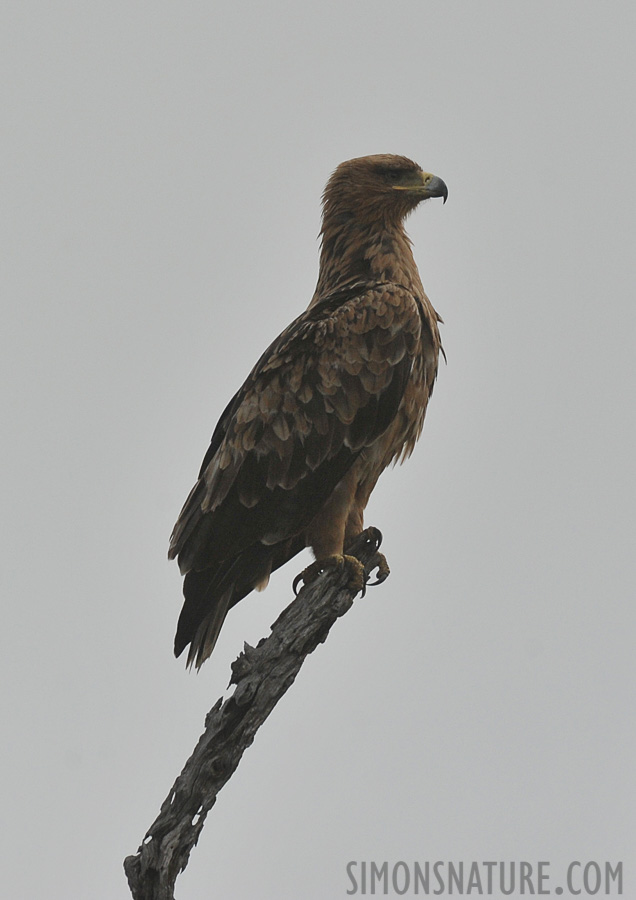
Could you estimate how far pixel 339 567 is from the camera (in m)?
7.74

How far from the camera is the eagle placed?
8062mm

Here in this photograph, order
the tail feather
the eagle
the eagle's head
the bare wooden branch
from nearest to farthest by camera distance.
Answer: the bare wooden branch < the tail feather < the eagle < the eagle's head

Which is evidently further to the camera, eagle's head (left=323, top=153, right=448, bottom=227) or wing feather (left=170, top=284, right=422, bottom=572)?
eagle's head (left=323, top=153, right=448, bottom=227)

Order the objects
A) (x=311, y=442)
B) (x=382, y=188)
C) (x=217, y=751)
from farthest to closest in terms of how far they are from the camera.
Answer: (x=382, y=188) → (x=311, y=442) → (x=217, y=751)

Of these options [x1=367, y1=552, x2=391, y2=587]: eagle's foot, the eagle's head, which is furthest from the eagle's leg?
the eagle's head

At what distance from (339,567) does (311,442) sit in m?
0.95

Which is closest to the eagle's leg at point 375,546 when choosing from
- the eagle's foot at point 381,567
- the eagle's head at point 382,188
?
the eagle's foot at point 381,567

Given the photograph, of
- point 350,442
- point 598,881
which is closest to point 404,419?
point 350,442

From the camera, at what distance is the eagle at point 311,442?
806cm

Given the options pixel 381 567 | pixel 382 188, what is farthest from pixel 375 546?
pixel 382 188

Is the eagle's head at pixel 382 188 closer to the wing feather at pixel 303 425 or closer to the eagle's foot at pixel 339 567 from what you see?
the wing feather at pixel 303 425

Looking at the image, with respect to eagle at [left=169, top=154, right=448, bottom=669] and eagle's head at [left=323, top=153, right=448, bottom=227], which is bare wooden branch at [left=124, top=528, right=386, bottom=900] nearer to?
eagle at [left=169, top=154, right=448, bottom=669]

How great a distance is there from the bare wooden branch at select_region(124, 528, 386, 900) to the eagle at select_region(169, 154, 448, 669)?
0.84 meters

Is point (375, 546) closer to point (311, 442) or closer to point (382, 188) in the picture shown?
point (311, 442)
